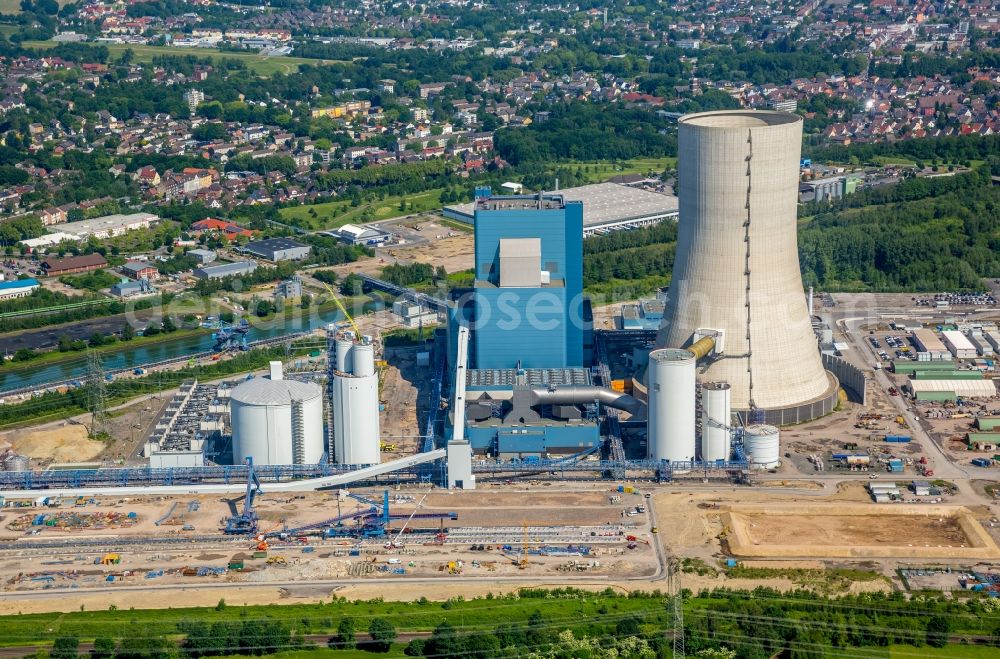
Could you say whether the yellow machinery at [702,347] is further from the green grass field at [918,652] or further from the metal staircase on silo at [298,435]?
the green grass field at [918,652]

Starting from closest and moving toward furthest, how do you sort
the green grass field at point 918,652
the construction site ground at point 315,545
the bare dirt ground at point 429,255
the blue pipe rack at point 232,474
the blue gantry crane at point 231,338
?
the green grass field at point 918,652 < the construction site ground at point 315,545 < the blue pipe rack at point 232,474 < the blue gantry crane at point 231,338 < the bare dirt ground at point 429,255

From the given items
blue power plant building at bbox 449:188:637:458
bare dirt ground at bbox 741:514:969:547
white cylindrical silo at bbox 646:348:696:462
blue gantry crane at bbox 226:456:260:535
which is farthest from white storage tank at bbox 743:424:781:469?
blue gantry crane at bbox 226:456:260:535

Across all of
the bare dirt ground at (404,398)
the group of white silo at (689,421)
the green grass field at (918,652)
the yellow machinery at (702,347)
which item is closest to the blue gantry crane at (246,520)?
the bare dirt ground at (404,398)

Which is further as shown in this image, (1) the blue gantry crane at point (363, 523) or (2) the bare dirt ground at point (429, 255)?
(2) the bare dirt ground at point (429, 255)

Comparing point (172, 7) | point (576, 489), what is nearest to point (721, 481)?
point (576, 489)

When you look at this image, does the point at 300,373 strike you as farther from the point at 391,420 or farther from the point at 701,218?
the point at 701,218
